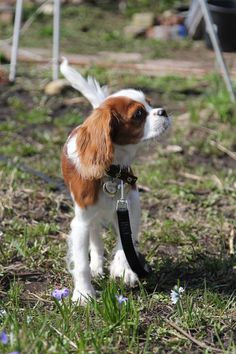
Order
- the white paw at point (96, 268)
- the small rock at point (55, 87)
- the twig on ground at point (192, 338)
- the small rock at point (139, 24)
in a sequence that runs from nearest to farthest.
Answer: the twig on ground at point (192, 338), the white paw at point (96, 268), the small rock at point (55, 87), the small rock at point (139, 24)

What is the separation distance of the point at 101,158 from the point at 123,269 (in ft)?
2.40

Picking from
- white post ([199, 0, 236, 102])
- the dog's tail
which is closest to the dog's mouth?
the dog's tail

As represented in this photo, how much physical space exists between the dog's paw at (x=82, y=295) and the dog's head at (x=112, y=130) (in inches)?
23.6

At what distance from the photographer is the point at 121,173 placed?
350 centimetres

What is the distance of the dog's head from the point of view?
10.9ft

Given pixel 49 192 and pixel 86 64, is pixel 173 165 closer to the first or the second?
pixel 49 192

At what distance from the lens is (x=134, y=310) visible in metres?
3.13

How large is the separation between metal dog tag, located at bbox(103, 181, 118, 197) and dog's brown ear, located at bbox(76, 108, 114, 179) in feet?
0.47

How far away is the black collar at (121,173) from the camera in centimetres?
346

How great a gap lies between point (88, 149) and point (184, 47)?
664 cm

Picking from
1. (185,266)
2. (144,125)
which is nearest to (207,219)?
(185,266)

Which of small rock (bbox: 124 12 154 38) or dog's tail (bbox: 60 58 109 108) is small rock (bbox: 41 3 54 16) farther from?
dog's tail (bbox: 60 58 109 108)

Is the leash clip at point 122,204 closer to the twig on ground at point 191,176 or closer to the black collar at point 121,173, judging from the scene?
the black collar at point 121,173

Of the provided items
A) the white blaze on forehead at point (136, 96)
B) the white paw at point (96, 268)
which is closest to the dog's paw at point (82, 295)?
the white paw at point (96, 268)
